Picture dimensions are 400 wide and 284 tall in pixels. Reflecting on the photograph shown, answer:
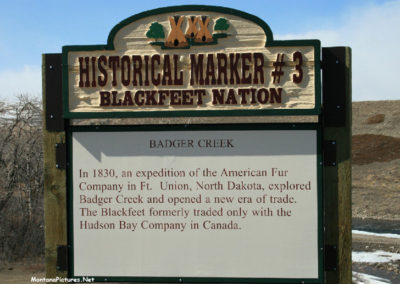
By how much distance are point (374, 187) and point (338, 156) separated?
24.7 m

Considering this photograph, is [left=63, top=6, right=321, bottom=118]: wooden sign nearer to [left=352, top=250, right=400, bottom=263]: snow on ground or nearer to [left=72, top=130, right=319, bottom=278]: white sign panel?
[left=72, top=130, right=319, bottom=278]: white sign panel

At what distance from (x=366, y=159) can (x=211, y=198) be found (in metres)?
32.7

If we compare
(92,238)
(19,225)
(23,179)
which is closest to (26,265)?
(19,225)

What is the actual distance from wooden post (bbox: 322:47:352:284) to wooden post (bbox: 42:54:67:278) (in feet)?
9.36

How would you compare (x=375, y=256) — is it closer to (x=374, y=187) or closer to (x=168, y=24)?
(x=168, y=24)

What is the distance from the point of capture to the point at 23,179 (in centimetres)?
1195

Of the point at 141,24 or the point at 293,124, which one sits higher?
the point at 141,24

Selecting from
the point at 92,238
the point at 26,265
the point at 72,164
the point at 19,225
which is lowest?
the point at 26,265

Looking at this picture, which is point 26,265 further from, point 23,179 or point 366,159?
point 366,159

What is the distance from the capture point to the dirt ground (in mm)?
10820

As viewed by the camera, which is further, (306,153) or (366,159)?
(366,159)

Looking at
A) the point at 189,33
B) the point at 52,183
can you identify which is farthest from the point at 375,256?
the point at 52,183

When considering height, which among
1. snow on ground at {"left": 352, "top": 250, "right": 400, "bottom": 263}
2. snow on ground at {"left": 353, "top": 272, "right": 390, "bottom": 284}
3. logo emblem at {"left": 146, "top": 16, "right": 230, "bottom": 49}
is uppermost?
logo emblem at {"left": 146, "top": 16, "right": 230, "bottom": 49}

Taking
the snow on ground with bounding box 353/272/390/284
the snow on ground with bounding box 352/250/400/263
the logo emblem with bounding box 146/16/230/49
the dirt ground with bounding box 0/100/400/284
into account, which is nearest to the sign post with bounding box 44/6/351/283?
the logo emblem with bounding box 146/16/230/49
